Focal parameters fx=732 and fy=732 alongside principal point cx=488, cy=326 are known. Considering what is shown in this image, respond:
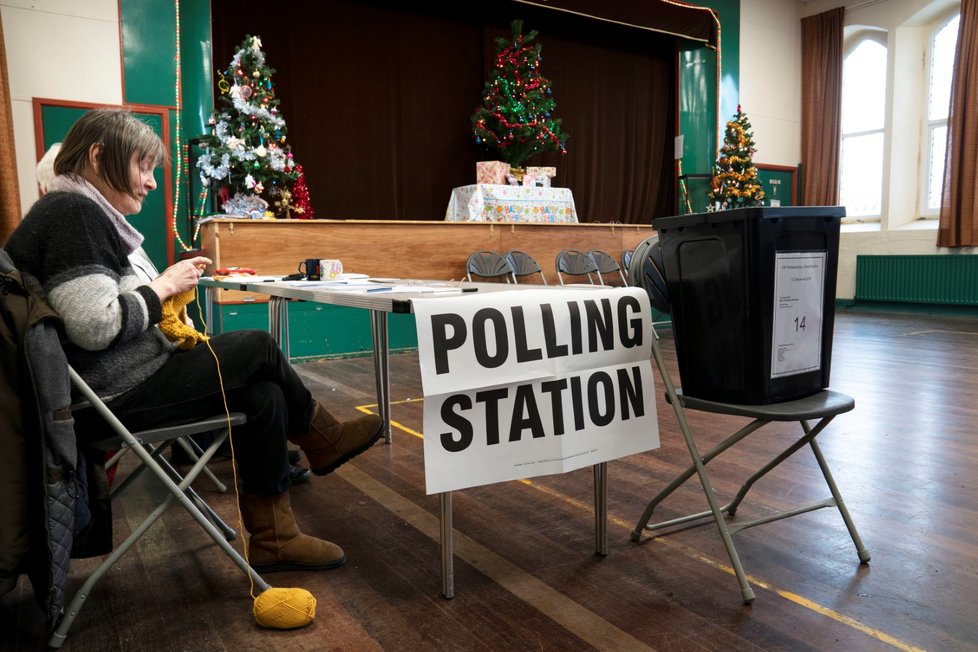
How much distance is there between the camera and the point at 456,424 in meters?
1.58

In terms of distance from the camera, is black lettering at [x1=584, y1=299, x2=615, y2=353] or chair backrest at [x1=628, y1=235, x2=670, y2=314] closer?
black lettering at [x1=584, y1=299, x2=615, y2=353]

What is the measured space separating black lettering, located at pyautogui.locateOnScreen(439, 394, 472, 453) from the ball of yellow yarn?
1.42 ft

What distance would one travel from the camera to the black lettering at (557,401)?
1.68 meters

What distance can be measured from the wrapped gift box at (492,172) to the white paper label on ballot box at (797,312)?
524 cm

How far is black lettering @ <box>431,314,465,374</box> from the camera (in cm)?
153

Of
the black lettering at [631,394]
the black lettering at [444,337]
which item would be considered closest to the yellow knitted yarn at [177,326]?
the black lettering at [444,337]

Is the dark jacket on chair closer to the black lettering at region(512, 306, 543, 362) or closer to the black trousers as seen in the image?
the black trousers

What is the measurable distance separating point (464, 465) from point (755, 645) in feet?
2.20

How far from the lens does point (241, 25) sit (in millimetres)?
6410

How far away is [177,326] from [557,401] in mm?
847

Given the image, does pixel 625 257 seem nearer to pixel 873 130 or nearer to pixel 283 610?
pixel 873 130

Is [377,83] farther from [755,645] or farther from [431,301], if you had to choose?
[755,645]

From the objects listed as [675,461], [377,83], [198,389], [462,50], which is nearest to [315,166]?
[377,83]

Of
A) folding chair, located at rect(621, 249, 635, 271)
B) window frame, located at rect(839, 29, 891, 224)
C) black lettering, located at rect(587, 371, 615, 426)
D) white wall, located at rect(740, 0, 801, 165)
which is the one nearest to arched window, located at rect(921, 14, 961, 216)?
window frame, located at rect(839, 29, 891, 224)
